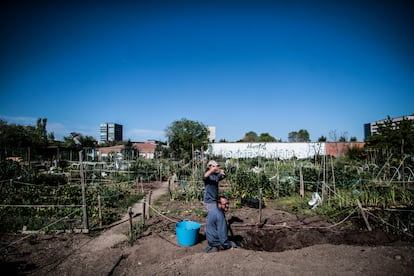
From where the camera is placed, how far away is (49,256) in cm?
426

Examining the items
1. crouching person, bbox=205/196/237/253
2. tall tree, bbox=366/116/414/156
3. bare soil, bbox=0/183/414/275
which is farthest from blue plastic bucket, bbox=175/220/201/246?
tall tree, bbox=366/116/414/156

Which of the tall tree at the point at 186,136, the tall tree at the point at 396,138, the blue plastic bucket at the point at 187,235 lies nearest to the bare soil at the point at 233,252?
the blue plastic bucket at the point at 187,235

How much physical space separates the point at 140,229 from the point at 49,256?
1909 mm

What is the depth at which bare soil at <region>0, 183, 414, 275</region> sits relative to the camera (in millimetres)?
3328

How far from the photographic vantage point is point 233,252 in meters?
3.75

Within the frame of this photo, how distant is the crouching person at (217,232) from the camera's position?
414cm

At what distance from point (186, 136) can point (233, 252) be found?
2062 cm

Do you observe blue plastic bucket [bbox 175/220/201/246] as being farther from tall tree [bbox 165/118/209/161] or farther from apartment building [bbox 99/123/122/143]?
apartment building [bbox 99/123/122/143]

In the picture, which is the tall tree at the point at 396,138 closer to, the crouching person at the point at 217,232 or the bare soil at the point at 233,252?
the bare soil at the point at 233,252

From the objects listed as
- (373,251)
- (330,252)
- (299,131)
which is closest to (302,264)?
(330,252)

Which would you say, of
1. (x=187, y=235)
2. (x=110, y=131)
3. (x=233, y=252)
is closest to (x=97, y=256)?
(x=187, y=235)

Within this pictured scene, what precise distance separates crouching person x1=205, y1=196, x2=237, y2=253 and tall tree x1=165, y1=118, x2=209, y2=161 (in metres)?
19.6

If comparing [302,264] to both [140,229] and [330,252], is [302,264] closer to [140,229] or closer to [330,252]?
[330,252]

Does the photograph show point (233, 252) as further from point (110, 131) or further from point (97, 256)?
point (110, 131)
